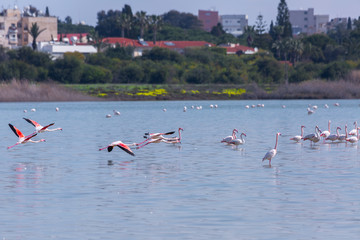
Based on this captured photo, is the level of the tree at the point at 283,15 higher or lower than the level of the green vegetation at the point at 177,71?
higher

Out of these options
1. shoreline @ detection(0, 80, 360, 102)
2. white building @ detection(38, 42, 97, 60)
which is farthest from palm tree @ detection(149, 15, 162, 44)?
shoreline @ detection(0, 80, 360, 102)

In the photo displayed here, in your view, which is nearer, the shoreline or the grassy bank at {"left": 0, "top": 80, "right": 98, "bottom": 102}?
the grassy bank at {"left": 0, "top": 80, "right": 98, "bottom": 102}

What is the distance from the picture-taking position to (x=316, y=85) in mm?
112812

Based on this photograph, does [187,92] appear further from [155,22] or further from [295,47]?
[155,22]

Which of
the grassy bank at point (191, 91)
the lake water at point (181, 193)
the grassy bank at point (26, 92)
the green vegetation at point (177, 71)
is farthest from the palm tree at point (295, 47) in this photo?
the lake water at point (181, 193)

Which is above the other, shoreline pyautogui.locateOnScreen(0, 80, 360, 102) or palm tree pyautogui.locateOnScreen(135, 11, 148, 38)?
palm tree pyautogui.locateOnScreen(135, 11, 148, 38)

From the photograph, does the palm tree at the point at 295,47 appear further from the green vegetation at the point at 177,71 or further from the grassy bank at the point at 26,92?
the grassy bank at the point at 26,92

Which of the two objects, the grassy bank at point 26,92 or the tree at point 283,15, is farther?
the tree at point 283,15

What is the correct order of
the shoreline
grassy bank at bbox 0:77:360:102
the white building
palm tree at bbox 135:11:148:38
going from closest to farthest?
1. the shoreline
2. grassy bank at bbox 0:77:360:102
3. the white building
4. palm tree at bbox 135:11:148:38

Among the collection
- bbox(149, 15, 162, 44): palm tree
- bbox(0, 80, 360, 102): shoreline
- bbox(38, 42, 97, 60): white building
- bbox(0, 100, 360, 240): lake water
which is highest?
bbox(149, 15, 162, 44): palm tree

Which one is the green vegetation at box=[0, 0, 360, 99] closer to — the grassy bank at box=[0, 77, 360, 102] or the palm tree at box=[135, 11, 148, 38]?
the grassy bank at box=[0, 77, 360, 102]

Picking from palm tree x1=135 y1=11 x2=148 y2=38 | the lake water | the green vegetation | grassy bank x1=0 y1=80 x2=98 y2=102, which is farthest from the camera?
palm tree x1=135 y1=11 x2=148 y2=38

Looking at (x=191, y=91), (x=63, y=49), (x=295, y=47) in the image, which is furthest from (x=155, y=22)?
(x=191, y=91)

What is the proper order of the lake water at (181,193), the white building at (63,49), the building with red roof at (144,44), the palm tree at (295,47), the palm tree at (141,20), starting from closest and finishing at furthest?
the lake water at (181,193) → the palm tree at (295,47) → the white building at (63,49) → the building with red roof at (144,44) → the palm tree at (141,20)
